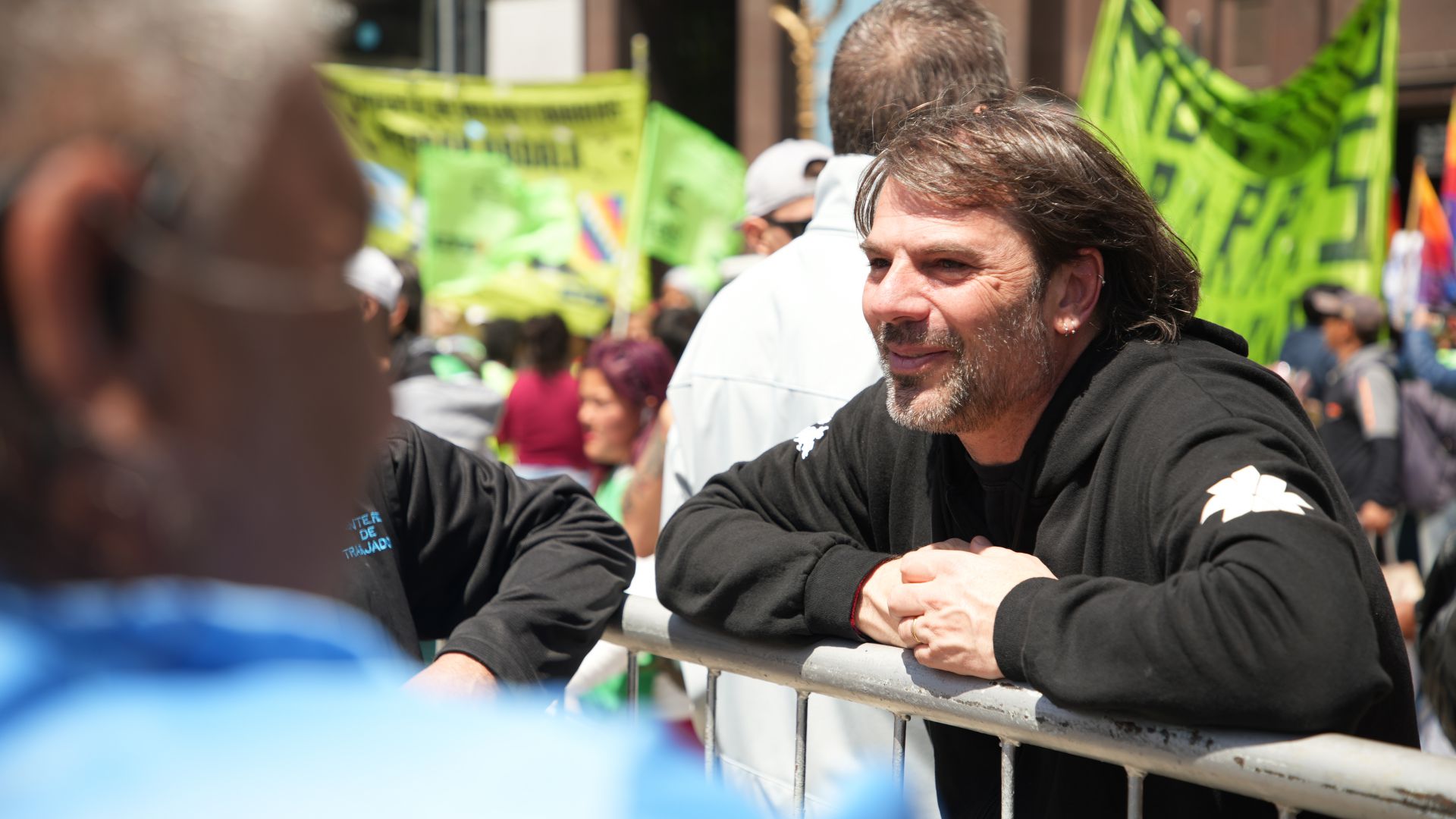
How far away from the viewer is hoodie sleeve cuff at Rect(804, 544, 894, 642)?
2.41 m

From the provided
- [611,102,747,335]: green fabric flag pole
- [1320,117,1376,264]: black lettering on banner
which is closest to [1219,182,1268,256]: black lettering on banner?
[1320,117,1376,264]: black lettering on banner

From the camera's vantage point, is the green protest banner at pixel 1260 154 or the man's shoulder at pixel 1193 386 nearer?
the man's shoulder at pixel 1193 386

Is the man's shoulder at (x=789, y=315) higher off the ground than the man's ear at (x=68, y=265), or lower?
lower

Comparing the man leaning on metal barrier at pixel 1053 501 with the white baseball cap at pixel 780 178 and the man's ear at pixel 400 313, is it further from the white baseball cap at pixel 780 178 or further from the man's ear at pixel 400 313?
the man's ear at pixel 400 313

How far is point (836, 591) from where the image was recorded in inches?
95.7

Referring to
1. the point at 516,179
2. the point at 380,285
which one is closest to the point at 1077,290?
the point at 380,285

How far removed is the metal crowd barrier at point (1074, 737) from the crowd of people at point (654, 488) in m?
0.04

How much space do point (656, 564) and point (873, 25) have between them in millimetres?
1398

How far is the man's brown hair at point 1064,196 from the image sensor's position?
2.45m

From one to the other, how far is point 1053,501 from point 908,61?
4.10 ft

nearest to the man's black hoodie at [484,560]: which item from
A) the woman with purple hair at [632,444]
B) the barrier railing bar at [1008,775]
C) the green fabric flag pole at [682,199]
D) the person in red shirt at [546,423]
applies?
the barrier railing bar at [1008,775]

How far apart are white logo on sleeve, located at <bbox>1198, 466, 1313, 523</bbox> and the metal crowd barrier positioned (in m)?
0.32

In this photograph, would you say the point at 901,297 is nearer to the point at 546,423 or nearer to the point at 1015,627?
the point at 1015,627

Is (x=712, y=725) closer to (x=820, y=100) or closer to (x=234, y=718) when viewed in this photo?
(x=234, y=718)
